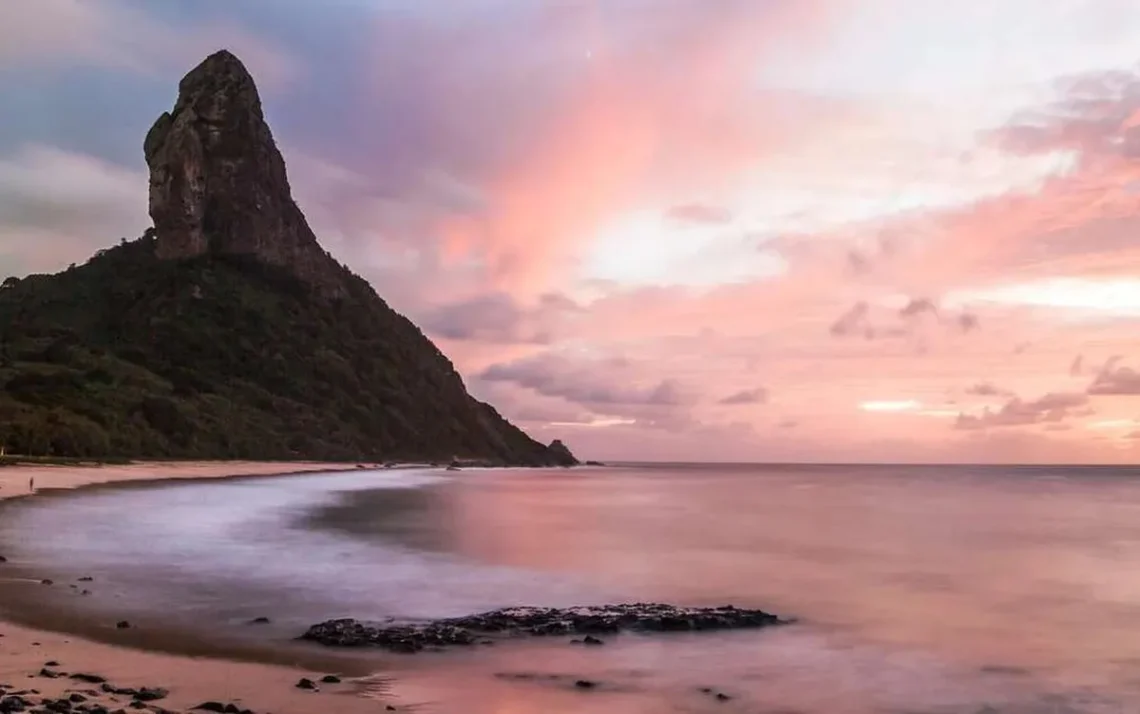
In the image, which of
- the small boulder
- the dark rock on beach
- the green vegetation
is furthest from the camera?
the green vegetation

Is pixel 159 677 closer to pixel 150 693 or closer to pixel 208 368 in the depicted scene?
pixel 150 693

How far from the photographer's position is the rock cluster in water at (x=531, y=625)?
54.6 ft

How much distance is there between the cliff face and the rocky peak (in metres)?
0.26

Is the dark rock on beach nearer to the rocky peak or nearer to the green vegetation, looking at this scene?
the green vegetation

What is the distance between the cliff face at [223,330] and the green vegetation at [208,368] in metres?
0.31

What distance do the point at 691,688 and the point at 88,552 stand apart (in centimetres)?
1915

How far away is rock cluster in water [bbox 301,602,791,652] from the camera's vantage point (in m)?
16.7

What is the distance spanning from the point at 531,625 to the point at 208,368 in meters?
126

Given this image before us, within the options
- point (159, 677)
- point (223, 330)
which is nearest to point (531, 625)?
point (159, 677)

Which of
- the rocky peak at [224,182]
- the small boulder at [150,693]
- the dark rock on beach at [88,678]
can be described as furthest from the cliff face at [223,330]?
the small boulder at [150,693]

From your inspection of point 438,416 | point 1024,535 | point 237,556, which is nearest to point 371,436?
point 438,416

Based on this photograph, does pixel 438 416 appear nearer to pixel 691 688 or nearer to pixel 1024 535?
pixel 1024 535

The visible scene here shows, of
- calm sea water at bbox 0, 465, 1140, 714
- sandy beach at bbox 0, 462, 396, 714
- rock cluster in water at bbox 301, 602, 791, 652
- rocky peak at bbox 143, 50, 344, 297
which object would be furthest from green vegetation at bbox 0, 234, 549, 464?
sandy beach at bbox 0, 462, 396, 714

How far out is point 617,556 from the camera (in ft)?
121
